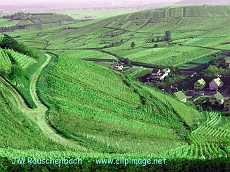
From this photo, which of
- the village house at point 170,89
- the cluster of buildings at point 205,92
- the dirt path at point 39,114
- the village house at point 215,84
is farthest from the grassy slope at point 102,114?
the village house at point 215,84

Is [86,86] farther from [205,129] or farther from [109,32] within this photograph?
[109,32]

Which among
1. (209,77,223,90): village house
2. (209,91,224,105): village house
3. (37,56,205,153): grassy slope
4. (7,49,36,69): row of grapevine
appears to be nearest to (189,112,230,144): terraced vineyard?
(37,56,205,153): grassy slope

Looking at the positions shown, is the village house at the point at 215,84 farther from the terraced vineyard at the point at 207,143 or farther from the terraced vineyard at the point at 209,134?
the terraced vineyard at the point at 209,134

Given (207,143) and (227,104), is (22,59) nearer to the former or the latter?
(207,143)

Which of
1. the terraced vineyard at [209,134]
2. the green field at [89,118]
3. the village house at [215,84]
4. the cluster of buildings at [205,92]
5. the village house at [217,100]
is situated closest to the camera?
the green field at [89,118]

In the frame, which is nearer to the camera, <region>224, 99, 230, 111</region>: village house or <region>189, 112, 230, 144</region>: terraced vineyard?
<region>189, 112, 230, 144</region>: terraced vineyard

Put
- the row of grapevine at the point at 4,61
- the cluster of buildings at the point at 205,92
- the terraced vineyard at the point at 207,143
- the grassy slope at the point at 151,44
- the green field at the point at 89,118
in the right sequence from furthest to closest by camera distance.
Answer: the grassy slope at the point at 151,44, the cluster of buildings at the point at 205,92, the row of grapevine at the point at 4,61, the terraced vineyard at the point at 207,143, the green field at the point at 89,118

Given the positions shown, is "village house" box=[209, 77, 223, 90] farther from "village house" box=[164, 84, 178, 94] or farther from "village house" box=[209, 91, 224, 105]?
"village house" box=[209, 91, 224, 105]
